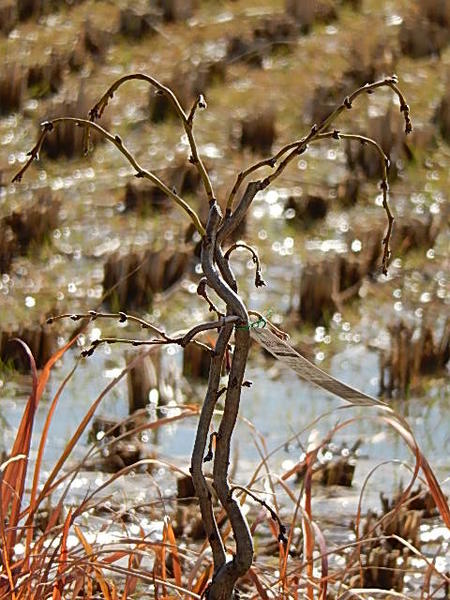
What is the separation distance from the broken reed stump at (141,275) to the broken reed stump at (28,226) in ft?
1.56

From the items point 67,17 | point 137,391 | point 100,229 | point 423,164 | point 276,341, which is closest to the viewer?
point 276,341

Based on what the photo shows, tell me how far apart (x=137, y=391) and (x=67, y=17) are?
7941mm

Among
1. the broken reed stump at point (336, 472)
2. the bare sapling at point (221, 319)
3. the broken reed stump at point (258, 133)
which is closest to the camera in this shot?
the bare sapling at point (221, 319)

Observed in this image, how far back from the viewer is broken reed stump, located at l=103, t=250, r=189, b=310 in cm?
565

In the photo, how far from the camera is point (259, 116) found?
8.28 m

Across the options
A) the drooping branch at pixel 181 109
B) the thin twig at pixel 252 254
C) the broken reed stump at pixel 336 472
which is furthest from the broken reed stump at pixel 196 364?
the drooping branch at pixel 181 109

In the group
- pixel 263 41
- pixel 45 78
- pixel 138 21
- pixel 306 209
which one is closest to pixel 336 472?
pixel 306 209

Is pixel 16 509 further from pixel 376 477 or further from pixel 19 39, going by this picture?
pixel 19 39

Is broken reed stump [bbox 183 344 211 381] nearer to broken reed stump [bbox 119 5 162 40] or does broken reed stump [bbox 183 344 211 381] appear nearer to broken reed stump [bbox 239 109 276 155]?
broken reed stump [bbox 239 109 276 155]

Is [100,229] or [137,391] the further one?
[100,229]

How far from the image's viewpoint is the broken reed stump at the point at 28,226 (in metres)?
6.29

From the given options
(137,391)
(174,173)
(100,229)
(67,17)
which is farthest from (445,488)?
(67,17)

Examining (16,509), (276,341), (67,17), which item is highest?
(276,341)

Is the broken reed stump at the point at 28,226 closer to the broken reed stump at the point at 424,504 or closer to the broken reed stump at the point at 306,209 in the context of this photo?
the broken reed stump at the point at 306,209
